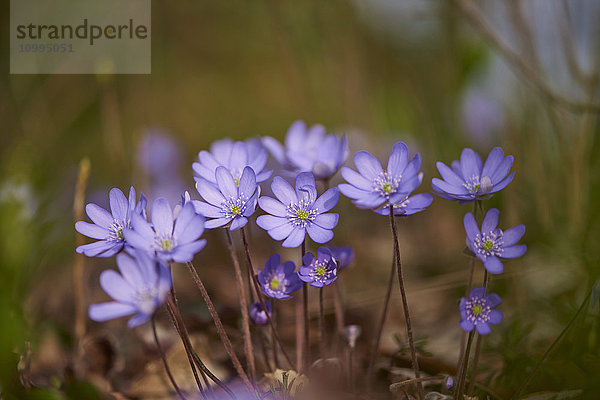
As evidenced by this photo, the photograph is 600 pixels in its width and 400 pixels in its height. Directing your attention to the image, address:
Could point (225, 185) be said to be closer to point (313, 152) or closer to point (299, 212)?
point (299, 212)

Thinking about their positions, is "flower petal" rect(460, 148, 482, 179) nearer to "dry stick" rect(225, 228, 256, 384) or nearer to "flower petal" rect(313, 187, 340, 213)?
"flower petal" rect(313, 187, 340, 213)

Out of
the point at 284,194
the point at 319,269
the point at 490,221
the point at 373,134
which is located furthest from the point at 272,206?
the point at 373,134

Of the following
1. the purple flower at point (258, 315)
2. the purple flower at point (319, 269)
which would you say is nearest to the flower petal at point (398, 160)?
the purple flower at point (319, 269)

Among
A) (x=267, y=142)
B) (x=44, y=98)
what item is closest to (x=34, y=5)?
(x=44, y=98)

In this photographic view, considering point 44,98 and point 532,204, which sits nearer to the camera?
point 532,204

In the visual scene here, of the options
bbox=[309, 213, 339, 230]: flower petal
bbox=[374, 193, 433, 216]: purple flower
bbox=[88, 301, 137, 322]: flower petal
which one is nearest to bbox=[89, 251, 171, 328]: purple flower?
A: bbox=[88, 301, 137, 322]: flower petal

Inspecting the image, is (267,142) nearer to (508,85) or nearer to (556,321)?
(556,321)
